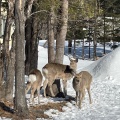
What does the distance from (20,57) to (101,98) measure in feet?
16.9

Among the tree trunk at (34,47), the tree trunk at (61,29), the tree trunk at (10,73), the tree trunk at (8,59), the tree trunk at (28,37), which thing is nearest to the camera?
the tree trunk at (8,59)

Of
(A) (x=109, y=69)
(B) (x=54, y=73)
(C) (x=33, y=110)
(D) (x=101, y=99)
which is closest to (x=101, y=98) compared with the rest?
(D) (x=101, y=99)

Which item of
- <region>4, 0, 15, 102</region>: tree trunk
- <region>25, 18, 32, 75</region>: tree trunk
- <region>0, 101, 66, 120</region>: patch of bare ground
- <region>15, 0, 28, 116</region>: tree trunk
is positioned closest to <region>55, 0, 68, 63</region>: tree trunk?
<region>0, 101, 66, 120</region>: patch of bare ground

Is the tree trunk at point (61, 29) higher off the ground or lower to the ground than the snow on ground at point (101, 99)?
higher

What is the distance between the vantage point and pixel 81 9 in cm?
1536

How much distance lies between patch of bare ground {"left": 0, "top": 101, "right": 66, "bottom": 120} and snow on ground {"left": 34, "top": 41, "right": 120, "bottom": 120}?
23cm

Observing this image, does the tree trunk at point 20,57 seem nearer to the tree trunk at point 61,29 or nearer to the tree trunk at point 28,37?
the tree trunk at point 61,29

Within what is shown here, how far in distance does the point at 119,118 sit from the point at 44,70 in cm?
479

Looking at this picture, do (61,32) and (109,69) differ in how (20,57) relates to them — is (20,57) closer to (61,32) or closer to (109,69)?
(61,32)

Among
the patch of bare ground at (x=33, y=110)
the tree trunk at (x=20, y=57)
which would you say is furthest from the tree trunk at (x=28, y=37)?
the tree trunk at (x=20, y=57)

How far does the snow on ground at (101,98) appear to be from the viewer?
11258 mm

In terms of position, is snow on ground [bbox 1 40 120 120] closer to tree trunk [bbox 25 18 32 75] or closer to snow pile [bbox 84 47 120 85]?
snow pile [bbox 84 47 120 85]

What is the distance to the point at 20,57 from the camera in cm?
1024

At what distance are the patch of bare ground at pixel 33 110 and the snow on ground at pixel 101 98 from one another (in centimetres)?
23
